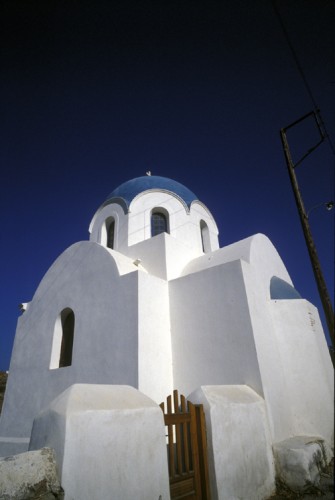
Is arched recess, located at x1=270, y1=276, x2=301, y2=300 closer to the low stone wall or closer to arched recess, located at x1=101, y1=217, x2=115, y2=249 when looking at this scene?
arched recess, located at x1=101, y1=217, x2=115, y2=249

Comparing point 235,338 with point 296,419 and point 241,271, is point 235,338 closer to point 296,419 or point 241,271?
point 241,271

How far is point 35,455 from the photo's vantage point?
248 cm

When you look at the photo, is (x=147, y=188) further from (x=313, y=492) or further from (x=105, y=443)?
(x=313, y=492)

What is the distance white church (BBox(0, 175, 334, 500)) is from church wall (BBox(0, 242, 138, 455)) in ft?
0.13

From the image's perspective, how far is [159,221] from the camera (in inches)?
399

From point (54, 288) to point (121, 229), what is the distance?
9.01 feet

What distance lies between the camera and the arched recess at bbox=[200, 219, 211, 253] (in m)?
10.8

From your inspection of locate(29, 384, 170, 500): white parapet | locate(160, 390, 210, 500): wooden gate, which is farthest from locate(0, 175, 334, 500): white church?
locate(160, 390, 210, 500): wooden gate

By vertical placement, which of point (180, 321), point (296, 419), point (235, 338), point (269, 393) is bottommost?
point (296, 419)

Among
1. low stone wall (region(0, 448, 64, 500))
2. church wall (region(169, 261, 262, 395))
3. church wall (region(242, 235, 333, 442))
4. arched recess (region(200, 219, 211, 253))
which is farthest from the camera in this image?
arched recess (region(200, 219, 211, 253))

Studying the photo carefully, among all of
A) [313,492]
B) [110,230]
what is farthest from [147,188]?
[313,492]

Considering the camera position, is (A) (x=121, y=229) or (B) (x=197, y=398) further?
(A) (x=121, y=229)

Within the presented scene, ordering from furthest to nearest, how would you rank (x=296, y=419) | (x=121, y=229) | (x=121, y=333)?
1. (x=121, y=229)
2. (x=121, y=333)
3. (x=296, y=419)

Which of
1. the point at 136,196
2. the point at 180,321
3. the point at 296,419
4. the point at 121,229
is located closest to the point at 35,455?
the point at 180,321
